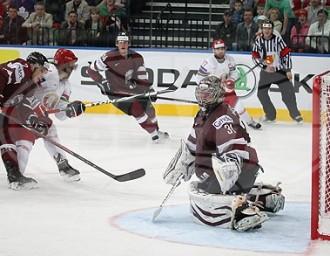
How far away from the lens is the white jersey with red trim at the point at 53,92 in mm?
5832

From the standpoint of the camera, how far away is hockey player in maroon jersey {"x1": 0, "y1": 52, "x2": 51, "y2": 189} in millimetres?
5449

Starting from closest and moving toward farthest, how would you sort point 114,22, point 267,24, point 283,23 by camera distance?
1. point 267,24
2. point 283,23
3. point 114,22

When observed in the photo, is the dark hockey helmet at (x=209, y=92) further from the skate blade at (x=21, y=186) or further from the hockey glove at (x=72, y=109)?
the hockey glove at (x=72, y=109)

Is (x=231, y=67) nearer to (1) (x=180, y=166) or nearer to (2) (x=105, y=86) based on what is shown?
(2) (x=105, y=86)

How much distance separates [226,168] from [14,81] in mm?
1802

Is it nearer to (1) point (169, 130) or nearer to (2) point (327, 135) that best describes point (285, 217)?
(2) point (327, 135)

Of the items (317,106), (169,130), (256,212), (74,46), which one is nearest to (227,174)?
(256,212)

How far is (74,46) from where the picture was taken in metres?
9.93

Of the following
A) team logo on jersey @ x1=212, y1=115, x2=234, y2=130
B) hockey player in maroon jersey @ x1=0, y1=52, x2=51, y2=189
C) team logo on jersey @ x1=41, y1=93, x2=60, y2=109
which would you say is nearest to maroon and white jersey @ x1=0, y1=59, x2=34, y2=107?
hockey player in maroon jersey @ x1=0, y1=52, x2=51, y2=189

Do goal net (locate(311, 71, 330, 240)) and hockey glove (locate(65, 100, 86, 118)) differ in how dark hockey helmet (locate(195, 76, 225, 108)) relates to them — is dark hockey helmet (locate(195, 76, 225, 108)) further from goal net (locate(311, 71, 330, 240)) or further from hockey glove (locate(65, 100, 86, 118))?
hockey glove (locate(65, 100, 86, 118))

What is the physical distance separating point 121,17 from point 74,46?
792 mm

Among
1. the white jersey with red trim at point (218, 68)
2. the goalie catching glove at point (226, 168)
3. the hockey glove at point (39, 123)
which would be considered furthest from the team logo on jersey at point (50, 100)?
the white jersey with red trim at point (218, 68)

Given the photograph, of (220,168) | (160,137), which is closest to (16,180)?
(220,168)

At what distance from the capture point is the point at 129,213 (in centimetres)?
482
